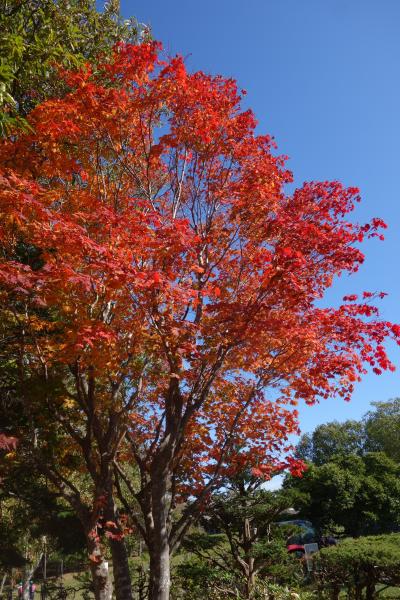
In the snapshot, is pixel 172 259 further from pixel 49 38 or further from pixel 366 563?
pixel 366 563

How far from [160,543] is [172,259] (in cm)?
396

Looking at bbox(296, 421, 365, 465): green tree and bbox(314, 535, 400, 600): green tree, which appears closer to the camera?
bbox(314, 535, 400, 600): green tree

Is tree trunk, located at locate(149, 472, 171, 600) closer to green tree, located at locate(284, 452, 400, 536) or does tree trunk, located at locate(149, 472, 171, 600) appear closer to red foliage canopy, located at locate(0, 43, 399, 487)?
red foliage canopy, located at locate(0, 43, 399, 487)

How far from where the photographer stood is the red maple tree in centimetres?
669

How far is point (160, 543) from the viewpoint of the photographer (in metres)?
6.71

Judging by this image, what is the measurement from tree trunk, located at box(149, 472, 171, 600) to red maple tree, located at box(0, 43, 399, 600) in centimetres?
2

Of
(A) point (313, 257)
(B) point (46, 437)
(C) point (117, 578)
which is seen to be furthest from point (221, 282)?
(C) point (117, 578)

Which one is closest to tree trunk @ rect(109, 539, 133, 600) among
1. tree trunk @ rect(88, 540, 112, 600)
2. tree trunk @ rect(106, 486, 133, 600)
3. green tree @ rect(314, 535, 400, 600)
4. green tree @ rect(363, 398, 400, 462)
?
tree trunk @ rect(106, 486, 133, 600)

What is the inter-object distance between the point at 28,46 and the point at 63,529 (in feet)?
37.3

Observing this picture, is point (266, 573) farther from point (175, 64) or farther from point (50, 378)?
point (175, 64)

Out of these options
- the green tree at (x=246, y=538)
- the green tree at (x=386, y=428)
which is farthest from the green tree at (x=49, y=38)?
the green tree at (x=386, y=428)

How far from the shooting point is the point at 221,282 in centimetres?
822

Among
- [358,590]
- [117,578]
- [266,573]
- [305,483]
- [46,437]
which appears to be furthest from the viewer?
[305,483]

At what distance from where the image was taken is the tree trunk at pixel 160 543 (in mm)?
6490
